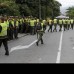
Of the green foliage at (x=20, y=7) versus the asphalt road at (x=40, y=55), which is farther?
the green foliage at (x=20, y=7)

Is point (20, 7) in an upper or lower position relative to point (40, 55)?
lower

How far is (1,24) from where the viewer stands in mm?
12750

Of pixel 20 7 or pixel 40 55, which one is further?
pixel 20 7

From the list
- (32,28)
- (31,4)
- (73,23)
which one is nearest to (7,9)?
(32,28)

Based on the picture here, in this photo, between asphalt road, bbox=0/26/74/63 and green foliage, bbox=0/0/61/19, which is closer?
asphalt road, bbox=0/26/74/63

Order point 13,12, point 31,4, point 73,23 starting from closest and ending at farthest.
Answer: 1. point 13,12
2. point 73,23
3. point 31,4
